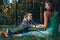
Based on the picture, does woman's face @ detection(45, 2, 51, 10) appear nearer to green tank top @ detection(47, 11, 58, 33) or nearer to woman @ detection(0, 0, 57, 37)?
woman @ detection(0, 0, 57, 37)

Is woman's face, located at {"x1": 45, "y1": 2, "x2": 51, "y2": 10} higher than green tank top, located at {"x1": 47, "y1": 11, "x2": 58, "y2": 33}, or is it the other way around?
woman's face, located at {"x1": 45, "y1": 2, "x2": 51, "y2": 10}

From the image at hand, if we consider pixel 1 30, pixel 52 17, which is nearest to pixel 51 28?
pixel 52 17

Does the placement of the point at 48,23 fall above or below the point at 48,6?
below

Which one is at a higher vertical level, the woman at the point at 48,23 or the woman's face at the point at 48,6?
the woman's face at the point at 48,6

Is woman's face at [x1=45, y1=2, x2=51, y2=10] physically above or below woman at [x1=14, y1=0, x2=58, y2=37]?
above

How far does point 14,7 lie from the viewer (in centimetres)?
862

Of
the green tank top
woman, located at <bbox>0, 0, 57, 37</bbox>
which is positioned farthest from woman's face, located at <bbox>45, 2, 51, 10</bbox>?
the green tank top

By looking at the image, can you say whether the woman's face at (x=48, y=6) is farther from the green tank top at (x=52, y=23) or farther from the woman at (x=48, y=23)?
the green tank top at (x=52, y=23)

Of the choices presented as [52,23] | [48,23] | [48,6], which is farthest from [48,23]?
[48,6]

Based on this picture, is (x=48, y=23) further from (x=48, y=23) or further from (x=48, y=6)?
(x=48, y=6)

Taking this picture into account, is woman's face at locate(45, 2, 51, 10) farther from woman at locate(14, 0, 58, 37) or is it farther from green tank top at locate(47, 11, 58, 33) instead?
green tank top at locate(47, 11, 58, 33)

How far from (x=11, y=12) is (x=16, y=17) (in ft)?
0.67

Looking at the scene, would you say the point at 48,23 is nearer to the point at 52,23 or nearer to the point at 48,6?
the point at 52,23

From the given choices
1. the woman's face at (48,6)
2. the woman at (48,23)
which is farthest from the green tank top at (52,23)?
the woman's face at (48,6)
